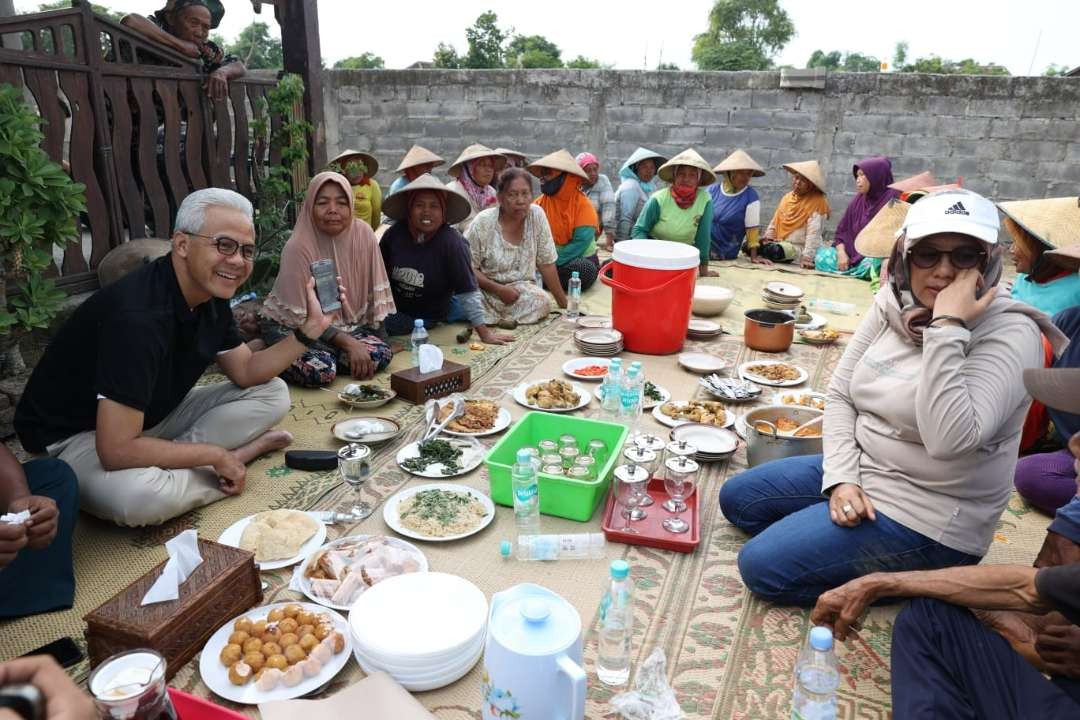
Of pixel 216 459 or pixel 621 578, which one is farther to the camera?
pixel 216 459

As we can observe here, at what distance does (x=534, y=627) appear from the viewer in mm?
1518

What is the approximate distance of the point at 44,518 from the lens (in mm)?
2072

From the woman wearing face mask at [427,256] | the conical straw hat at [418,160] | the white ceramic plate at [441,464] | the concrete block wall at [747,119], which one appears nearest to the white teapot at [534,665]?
the white ceramic plate at [441,464]

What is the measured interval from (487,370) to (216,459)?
1915mm

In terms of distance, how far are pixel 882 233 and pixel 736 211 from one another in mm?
2173

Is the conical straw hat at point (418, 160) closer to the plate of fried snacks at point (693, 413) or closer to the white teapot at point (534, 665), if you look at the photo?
the plate of fried snacks at point (693, 413)

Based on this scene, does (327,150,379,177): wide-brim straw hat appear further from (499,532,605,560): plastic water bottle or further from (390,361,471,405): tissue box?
(499,532,605,560): plastic water bottle

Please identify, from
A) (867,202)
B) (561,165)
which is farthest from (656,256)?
(867,202)

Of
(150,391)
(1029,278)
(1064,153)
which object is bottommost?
(150,391)

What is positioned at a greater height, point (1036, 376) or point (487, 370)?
point (1036, 376)

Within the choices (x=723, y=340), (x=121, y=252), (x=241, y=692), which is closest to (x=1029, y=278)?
(x=723, y=340)

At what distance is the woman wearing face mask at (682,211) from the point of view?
20.1 feet

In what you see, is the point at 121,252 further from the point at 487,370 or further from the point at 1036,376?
the point at 1036,376

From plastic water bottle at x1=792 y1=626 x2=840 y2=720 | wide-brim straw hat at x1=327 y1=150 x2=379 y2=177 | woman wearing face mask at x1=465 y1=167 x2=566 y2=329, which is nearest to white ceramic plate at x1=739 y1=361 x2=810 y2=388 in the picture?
woman wearing face mask at x1=465 y1=167 x2=566 y2=329
